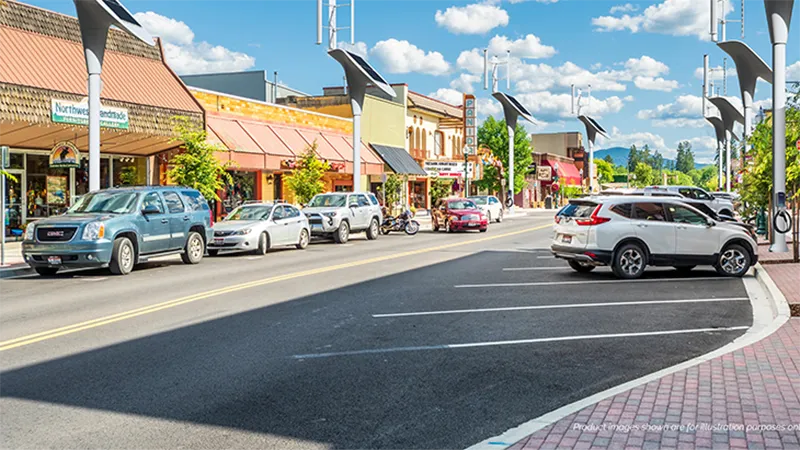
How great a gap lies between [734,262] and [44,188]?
889 inches

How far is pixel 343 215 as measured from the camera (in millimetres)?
28391

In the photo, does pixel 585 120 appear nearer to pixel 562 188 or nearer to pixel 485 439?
pixel 562 188

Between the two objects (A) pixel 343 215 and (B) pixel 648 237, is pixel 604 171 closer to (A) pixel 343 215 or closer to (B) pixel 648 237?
(A) pixel 343 215

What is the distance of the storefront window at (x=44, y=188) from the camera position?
27.1 metres

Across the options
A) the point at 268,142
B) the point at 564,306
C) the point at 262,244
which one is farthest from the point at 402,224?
the point at 564,306

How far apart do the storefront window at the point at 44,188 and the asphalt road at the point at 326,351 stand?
41.8 feet

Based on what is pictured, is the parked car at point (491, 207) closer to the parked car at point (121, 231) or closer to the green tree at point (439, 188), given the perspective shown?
the green tree at point (439, 188)

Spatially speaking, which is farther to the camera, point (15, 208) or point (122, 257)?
point (15, 208)

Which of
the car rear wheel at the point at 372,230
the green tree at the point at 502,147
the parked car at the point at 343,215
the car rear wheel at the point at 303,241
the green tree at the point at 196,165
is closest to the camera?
the car rear wheel at the point at 303,241

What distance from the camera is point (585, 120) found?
8281 cm

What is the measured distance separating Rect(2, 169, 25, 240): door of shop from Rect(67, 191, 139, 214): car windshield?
9.63 metres

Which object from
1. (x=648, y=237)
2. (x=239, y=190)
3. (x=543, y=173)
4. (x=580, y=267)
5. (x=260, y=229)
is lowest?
(x=580, y=267)

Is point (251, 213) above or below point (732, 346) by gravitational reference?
above

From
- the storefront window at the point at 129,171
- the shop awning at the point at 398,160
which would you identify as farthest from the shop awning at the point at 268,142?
the shop awning at the point at 398,160
